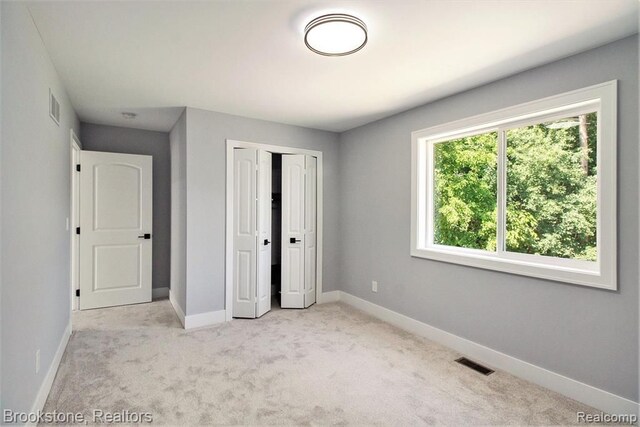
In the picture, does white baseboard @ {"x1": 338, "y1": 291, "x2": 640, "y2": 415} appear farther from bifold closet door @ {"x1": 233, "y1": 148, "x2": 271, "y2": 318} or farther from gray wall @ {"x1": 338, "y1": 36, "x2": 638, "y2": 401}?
bifold closet door @ {"x1": 233, "y1": 148, "x2": 271, "y2": 318}

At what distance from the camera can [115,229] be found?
14.1ft

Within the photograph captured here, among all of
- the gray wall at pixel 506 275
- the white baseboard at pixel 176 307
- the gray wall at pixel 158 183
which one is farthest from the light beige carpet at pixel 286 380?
the gray wall at pixel 158 183

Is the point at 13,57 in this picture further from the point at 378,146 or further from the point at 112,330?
the point at 378,146

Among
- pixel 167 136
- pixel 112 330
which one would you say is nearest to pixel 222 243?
pixel 112 330

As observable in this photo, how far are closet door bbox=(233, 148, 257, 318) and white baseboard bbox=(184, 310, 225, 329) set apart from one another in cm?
22

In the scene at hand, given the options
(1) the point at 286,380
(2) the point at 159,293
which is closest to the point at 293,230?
(1) the point at 286,380

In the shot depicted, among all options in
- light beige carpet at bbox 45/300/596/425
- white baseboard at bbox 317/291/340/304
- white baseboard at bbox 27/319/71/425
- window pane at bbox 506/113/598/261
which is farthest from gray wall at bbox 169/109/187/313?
window pane at bbox 506/113/598/261

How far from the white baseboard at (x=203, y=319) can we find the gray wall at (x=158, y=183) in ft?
5.11

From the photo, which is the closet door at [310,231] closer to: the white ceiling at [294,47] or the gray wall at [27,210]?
the white ceiling at [294,47]

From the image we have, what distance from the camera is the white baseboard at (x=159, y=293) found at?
4688mm

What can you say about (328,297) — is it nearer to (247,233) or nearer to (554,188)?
(247,233)

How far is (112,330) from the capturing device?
340 cm

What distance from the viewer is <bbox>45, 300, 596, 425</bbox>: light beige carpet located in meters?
2.05

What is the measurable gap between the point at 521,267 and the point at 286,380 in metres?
2.04
